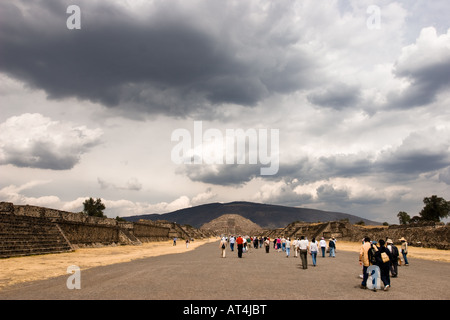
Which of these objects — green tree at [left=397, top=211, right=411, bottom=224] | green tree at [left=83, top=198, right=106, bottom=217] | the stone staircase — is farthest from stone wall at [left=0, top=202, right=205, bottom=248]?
green tree at [left=397, top=211, right=411, bottom=224]

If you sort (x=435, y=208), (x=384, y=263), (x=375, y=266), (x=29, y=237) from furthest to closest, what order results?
(x=435, y=208) → (x=29, y=237) → (x=375, y=266) → (x=384, y=263)

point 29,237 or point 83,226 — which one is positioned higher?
point 29,237

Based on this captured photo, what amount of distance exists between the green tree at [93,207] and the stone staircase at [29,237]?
89355 millimetres

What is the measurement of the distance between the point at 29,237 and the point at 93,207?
9633cm

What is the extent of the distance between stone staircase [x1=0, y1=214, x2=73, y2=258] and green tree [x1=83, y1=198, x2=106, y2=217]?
293 ft

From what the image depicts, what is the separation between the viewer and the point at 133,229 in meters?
58.8

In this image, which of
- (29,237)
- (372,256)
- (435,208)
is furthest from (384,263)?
(435,208)

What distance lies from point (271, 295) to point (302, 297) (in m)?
0.86

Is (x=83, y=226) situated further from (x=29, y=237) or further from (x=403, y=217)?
(x=403, y=217)

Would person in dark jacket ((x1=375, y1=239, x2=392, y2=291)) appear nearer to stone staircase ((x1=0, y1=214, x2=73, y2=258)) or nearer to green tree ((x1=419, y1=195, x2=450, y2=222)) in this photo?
stone staircase ((x1=0, y1=214, x2=73, y2=258))

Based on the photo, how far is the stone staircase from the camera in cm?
2372

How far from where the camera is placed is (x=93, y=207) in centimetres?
11750
